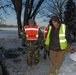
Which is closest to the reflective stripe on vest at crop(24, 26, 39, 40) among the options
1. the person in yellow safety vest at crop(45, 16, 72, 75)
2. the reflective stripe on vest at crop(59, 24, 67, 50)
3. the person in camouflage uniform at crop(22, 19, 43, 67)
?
the person in camouflage uniform at crop(22, 19, 43, 67)

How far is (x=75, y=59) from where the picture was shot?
10617 mm

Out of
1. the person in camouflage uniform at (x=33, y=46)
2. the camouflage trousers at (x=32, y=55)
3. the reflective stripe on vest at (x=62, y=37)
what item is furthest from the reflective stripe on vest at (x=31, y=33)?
the reflective stripe on vest at (x=62, y=37)

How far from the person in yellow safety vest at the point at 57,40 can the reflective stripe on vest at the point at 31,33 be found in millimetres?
2130

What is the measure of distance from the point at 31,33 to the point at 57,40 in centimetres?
244

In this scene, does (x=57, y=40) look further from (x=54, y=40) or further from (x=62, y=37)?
(x=62, y=37)

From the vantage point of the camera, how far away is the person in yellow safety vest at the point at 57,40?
8.02 m

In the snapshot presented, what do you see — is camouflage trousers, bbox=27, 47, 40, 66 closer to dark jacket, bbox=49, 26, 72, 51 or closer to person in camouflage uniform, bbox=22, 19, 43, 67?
person in camouflage uniform, bbox=22, 19, 43, 67

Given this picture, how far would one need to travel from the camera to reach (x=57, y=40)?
820cm

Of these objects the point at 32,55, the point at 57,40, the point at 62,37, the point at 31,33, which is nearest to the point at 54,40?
the point at 57,40

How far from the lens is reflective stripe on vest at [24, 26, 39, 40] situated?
1041cm

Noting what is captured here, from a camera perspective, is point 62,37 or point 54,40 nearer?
point 62,37

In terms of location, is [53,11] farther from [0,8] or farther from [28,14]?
[28,14]

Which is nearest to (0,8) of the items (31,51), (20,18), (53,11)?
(20,18)

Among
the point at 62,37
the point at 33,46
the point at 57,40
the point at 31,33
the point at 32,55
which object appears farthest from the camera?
the point at 32,55
